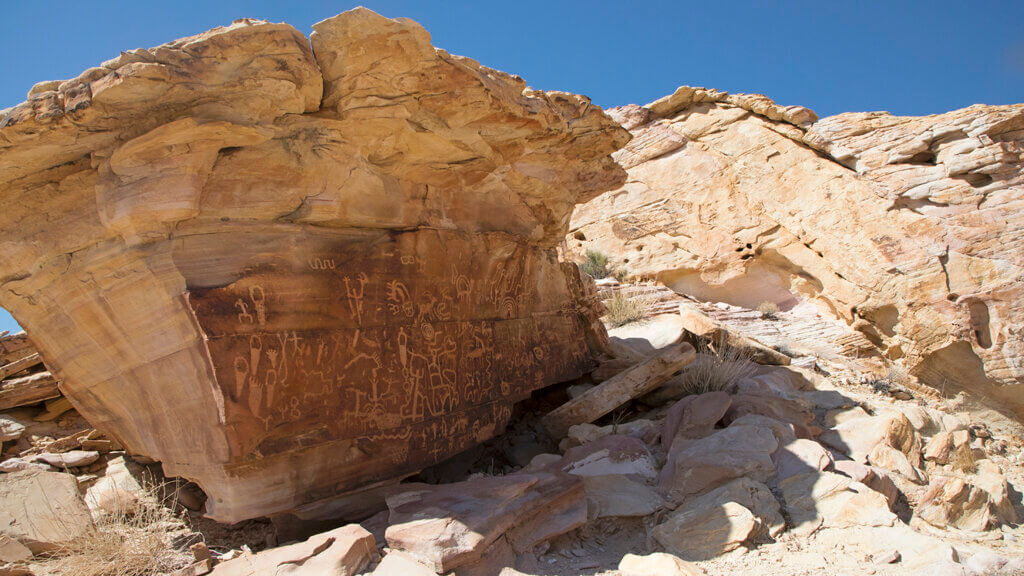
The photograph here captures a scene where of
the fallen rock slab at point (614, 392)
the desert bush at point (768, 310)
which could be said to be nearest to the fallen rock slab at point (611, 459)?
the fallen rock slab at point (614, 392)

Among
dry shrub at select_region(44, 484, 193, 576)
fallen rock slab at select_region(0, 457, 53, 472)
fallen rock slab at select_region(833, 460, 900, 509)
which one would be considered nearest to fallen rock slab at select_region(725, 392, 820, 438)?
fallen rock slab at select_region(833, 460, 900, 509)

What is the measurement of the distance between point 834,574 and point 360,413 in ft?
10.4

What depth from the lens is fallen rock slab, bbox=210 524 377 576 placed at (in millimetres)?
2963

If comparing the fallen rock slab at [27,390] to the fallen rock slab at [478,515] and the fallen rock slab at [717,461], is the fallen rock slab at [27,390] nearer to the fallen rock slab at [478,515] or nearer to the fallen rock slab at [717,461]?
the fallen rock slab at [478,515]

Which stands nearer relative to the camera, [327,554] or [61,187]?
[327,554]

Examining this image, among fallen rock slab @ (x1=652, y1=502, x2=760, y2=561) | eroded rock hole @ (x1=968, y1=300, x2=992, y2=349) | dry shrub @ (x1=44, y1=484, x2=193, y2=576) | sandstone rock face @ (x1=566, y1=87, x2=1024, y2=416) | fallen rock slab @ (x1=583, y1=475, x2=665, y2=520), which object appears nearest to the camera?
dry shrub @ (x1=44, y1=484, x2=193, y2=576)

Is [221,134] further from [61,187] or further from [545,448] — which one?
[545,448]

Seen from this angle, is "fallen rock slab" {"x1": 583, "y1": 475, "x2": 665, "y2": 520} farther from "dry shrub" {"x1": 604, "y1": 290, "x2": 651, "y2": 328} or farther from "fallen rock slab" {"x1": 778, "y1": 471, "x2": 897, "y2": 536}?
"dry shrub" {"x1": 604, "y1": 290, "x2": 651, "y2": 328}

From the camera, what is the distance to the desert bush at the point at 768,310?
1066 centimetres

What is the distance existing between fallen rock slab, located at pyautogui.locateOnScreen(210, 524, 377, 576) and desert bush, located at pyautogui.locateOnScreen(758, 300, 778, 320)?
9.31 m

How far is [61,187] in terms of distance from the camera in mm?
3836

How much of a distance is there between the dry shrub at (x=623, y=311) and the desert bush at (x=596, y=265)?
8.47 ft

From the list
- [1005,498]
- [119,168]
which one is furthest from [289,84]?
[1005,498]

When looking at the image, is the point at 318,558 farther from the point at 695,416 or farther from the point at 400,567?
the point at 695,416
